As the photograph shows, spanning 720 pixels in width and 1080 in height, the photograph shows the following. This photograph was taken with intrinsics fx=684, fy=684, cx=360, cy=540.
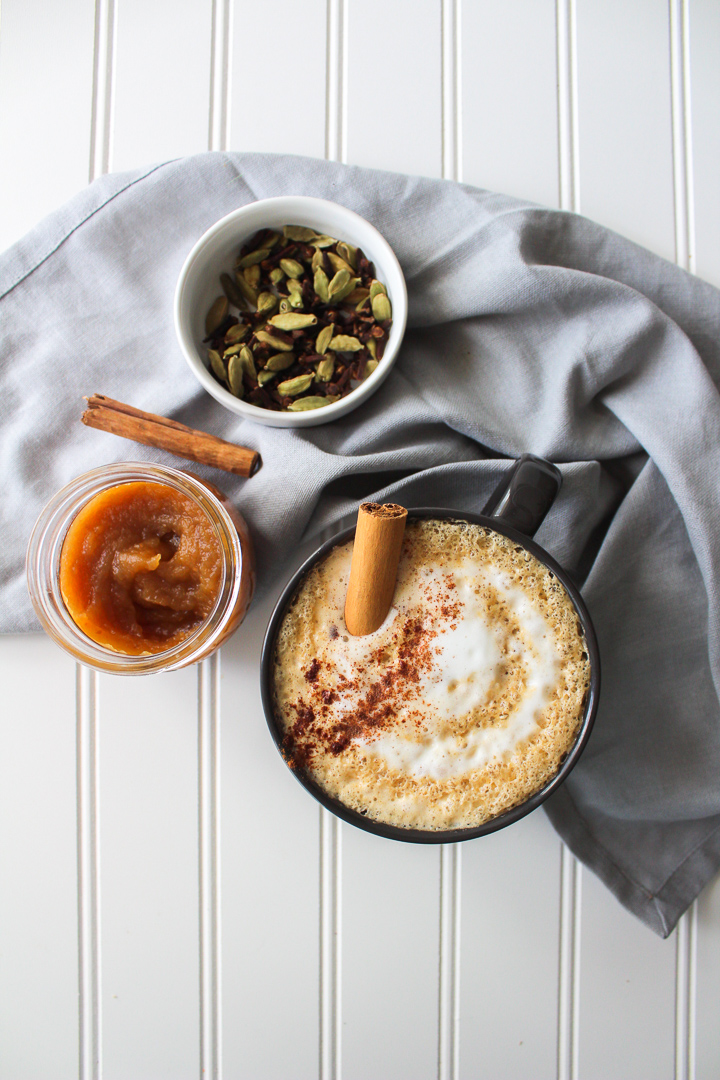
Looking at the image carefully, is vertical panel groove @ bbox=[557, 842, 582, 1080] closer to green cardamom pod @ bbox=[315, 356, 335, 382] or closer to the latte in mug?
the latte in mug

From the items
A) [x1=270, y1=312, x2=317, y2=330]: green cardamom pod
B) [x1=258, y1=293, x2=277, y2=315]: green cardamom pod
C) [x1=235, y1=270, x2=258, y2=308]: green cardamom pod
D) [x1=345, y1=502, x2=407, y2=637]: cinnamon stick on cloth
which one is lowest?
[x1=345, y1=502, x2=407, y2=637]: cinnamon stick on cloth

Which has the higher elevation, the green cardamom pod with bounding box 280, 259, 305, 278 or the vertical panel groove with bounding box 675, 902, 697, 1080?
the green cardamom pod with bounding box 280, 259, 305, 278

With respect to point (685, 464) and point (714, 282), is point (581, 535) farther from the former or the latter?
point (714, 282)

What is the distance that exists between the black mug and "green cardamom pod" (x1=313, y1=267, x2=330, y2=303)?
1.22ft

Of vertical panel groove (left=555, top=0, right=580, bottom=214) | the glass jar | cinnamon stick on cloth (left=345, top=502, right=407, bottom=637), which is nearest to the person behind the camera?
cinnamon stick on cloth (left=345, top=502, right=407, bottom=637)

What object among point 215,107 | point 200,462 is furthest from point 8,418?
point 215,107

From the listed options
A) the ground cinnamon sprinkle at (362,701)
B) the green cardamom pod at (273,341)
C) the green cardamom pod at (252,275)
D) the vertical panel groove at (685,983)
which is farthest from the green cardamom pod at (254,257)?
the vertical panel groove at (685,983)

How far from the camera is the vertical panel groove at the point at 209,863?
1079 mm

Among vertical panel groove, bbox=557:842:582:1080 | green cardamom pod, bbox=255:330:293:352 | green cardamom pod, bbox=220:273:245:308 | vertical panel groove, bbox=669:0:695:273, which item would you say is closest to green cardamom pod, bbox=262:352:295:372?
green cardamom pod, bbox=255:330:293:352

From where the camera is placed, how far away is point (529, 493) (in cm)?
86

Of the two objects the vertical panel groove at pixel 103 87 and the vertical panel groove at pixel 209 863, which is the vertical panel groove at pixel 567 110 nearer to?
the vertical panel groove at pixel 103 87

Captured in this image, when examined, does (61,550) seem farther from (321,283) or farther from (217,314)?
(321,283)

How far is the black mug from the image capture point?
33.0 inches

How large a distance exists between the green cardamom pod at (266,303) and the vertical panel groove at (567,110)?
19.9 inches
